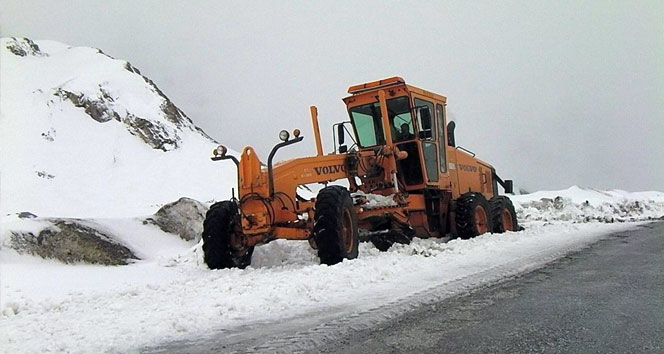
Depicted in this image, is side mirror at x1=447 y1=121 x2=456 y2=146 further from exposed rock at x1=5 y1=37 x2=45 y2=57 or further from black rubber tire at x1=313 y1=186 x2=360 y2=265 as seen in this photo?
exposed rock at x1=5 y1=37 x2=45 y2=57

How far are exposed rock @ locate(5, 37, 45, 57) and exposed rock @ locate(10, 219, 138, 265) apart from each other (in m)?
36.0

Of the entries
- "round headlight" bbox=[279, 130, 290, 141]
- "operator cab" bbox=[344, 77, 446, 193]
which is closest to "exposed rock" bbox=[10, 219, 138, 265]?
"round headlight" bbox=[279, 130, 290, 141]

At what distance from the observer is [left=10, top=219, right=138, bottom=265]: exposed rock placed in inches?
359

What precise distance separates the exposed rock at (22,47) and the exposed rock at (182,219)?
3454 cm

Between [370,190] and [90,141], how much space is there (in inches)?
1001

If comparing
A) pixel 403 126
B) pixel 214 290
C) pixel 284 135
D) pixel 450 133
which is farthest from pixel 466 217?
pixel 214 290

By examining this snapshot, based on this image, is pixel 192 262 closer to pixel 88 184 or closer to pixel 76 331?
pixel 76 331

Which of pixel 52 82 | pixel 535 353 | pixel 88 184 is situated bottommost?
pixel 535 353

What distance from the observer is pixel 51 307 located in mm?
5727

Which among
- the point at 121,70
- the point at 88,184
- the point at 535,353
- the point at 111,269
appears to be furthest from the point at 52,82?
the point at 535,353

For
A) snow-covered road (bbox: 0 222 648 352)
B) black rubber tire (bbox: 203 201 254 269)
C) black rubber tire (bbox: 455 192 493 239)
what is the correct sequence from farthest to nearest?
1. black rubber tire (bbox: 455 192 493 239)
2. black rubber tire (bbox: 203 201 254 269)
3. snow-covered road (bbox: 0 222 648 352)

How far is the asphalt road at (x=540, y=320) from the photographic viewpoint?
3.69m

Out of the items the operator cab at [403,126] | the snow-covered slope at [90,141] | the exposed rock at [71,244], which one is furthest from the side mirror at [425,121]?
the snow-covered slope at [90,141]

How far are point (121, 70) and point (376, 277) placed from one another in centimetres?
3709
